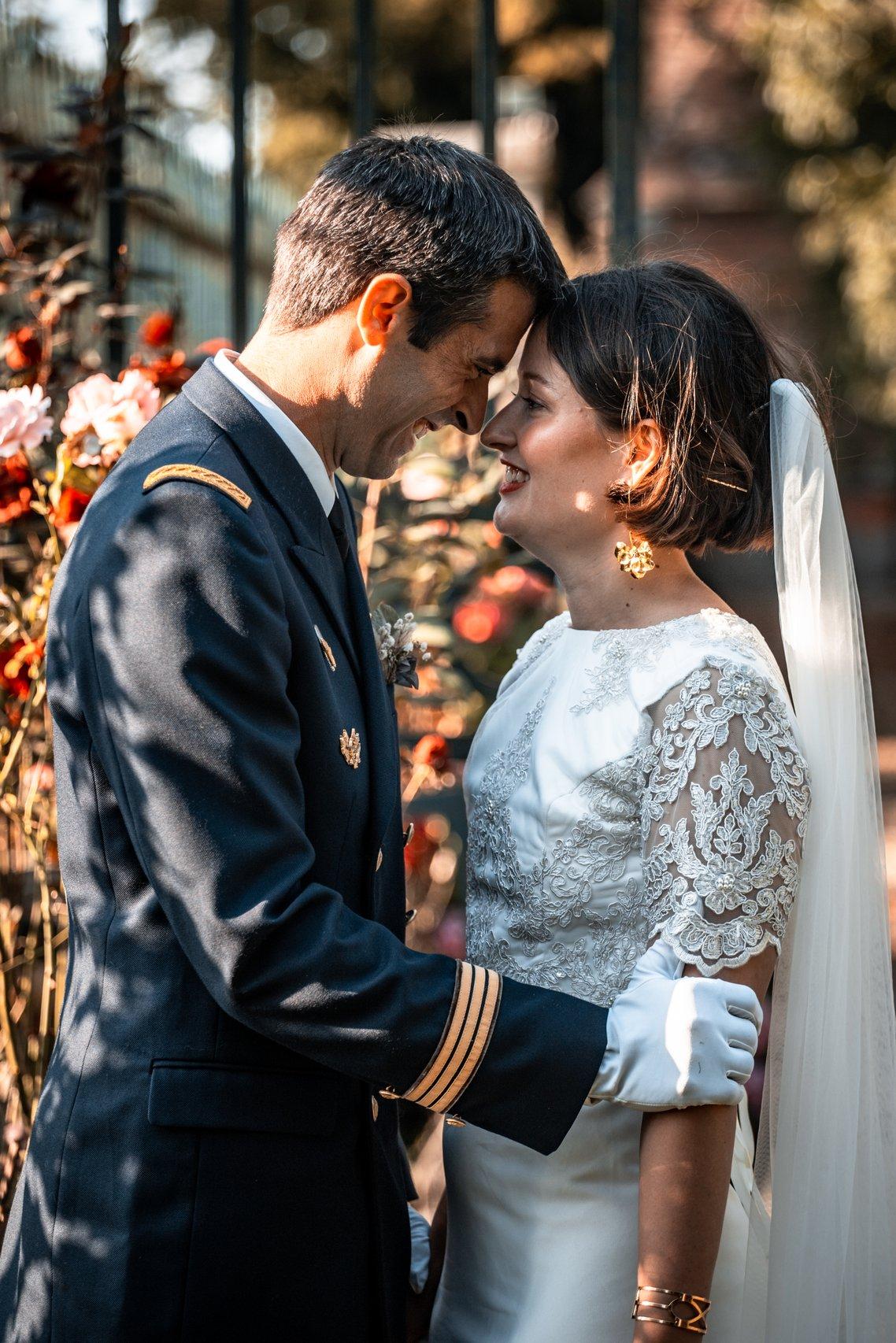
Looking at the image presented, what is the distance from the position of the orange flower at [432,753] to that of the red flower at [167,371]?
826mm

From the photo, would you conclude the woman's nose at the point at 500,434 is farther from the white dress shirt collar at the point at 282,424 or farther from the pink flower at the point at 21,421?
the pink flower at the point at 21,421

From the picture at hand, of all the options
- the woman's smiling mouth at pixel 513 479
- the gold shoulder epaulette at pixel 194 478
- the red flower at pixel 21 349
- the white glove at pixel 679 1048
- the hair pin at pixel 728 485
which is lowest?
the white glove at pixel 679 1048

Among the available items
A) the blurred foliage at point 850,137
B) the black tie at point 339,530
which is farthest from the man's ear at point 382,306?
the blurred foliage at point 850,137

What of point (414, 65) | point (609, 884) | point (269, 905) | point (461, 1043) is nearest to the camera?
Result: point (269, 905)

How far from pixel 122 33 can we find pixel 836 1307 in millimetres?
2723

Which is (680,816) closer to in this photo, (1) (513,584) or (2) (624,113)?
(1) (513,584)

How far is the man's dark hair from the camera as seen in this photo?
1.77 metres

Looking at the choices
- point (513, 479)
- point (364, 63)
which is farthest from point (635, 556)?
point (364, 63)

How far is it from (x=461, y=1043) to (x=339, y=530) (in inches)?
30.7

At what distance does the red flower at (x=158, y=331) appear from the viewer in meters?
2.47

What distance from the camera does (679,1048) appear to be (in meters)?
1.63

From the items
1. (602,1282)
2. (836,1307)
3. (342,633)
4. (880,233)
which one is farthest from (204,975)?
(880,233)

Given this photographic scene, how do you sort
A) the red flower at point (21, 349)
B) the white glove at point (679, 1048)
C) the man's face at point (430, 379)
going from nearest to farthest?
the white glove at point (679, 1048) → the man's face at point (430, 379) → the red flower at point (21, 349)

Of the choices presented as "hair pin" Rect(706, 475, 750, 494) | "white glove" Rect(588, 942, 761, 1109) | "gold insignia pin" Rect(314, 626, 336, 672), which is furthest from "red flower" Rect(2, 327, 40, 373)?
"white glove" Rect(588, 942, 761, 1109)
